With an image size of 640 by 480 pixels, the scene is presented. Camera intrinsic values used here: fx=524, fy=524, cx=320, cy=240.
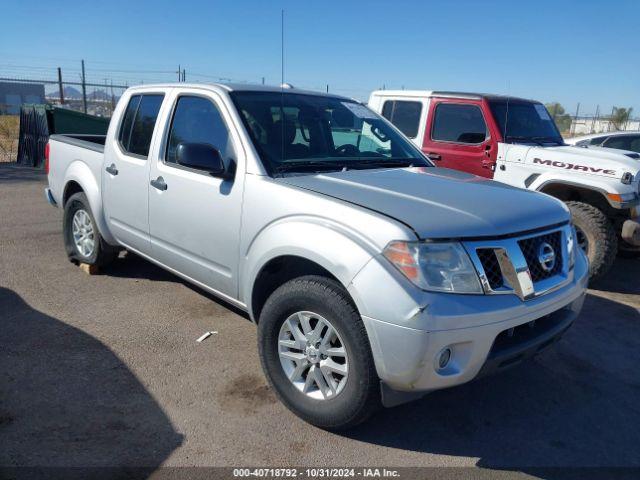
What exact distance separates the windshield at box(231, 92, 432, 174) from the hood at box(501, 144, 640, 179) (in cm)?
246

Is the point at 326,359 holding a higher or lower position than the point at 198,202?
lower

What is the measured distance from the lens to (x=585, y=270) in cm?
319

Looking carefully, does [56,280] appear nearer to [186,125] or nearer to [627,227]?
[186,125]

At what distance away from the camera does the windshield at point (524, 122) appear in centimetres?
653

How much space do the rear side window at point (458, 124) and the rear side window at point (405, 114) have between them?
0.95 feet

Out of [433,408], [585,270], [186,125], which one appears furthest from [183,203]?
[585,270]

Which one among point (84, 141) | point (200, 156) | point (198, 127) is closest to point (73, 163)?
point (84, 141)

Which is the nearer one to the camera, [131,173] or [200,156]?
[200,156]

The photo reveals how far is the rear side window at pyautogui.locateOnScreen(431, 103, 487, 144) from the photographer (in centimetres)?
656

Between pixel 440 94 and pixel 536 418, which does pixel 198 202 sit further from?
pixel 440 94

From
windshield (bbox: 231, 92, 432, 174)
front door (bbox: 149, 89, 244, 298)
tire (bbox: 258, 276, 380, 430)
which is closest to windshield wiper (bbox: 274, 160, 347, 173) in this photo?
windshield (bbox: 231, 92, 432, 174)

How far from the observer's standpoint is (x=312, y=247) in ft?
8.84

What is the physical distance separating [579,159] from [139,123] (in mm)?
4526

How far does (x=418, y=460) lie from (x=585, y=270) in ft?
5.05
